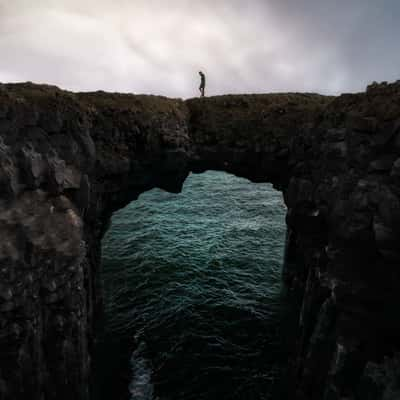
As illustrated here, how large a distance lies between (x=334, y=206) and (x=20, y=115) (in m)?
21.1

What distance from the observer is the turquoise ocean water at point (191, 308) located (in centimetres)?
2564

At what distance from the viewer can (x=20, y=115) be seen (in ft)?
59.9

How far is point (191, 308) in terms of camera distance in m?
33.4

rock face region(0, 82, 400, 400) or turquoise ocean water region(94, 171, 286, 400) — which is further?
turquoise ocean water region(94, 171, 286, 400)

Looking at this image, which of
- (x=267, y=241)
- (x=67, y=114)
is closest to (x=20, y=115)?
(x=67, y=114)

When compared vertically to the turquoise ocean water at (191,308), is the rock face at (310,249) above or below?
above

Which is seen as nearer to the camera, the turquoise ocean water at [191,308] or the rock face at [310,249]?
the rock face at [310,249]

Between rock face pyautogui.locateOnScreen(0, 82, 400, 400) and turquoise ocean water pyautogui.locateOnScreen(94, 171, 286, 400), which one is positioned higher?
rock face pyautogui.locateOnScreen(0, 82, 400, 400)

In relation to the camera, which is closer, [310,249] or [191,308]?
[310,249]

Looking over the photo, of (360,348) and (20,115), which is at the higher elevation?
(20,115)

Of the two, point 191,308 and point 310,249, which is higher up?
point 310,249

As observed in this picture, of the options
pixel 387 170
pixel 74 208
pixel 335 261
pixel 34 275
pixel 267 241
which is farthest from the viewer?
pixel 267 241

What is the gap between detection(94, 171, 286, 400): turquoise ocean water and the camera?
25641mm

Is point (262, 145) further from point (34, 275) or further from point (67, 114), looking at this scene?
point (34, 275)
